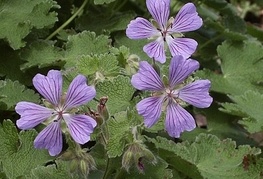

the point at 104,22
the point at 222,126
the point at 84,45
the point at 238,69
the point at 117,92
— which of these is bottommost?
the point at 222,126

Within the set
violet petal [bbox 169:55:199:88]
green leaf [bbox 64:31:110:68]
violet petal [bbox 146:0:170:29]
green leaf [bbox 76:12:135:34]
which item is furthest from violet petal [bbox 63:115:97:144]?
green leaf [bbox 76:12:135:34]

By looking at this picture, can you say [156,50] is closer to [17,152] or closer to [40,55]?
[17,152]

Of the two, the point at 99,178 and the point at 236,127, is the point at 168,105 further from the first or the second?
the point at 236,127

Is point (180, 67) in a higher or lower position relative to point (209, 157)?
higher

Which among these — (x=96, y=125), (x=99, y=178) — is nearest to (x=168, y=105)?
(x=96, y=125)

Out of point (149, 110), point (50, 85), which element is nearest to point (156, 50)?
point (149, 110)

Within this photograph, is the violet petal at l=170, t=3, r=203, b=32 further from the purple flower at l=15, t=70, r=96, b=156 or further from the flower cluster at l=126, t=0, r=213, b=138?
the purple flower at l=15, t=70, r=96, b=156

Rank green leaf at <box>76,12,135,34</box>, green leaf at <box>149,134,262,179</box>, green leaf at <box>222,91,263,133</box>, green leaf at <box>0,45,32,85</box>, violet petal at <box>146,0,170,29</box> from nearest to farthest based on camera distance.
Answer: violet petal at <box>146,0,170,29</box>
green leaf at <box>149,134,262,179</box>
green leaf at <box>222,91,263,133</box>
green leaf at <box>0,45,32,85</box>
green leaf at <box>76,12,135,34</box>
